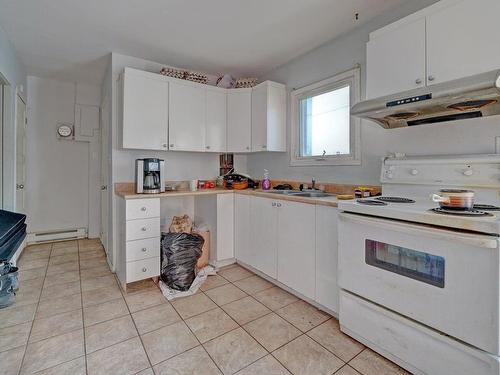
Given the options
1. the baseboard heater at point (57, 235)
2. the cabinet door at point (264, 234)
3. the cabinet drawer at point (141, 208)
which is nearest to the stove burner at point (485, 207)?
the cabinet door at point (264, 234)

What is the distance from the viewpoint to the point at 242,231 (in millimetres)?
2789

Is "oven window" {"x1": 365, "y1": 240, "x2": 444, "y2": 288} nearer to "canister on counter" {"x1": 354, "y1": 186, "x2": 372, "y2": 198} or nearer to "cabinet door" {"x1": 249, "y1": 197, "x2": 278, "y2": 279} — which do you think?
"canister on counter" {"x1": 354, "y1": 186, "x2": 372, "y2": 198}

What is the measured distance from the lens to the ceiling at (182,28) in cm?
200

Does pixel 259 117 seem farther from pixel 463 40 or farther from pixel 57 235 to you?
pixel 57 235

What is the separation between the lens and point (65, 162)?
3934mm

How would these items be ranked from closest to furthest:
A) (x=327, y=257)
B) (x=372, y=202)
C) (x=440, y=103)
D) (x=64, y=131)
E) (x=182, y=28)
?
(x=440, y=103)
(x=372, y=202)
(x=327, y=257)
(x=182, y=28)
(x=64, y=131)

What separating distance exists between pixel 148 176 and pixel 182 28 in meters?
1.39

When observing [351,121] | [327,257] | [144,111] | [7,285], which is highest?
[144,111]

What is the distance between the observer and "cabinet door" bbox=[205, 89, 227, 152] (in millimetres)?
3055

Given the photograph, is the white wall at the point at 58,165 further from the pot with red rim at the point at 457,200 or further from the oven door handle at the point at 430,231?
the pot with red rim at the point at 457,200

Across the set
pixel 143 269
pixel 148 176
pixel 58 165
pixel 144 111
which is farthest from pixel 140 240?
pixel 58 165

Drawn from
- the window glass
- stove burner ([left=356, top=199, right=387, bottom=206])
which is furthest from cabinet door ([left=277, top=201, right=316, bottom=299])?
the window glass

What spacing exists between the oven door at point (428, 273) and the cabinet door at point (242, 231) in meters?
1.21

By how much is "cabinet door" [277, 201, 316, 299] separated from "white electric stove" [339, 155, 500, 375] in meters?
0.36
